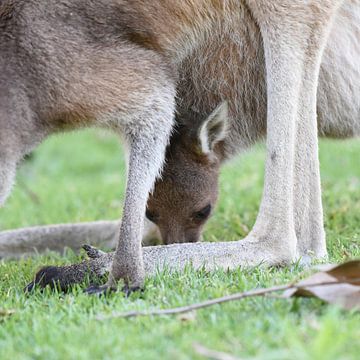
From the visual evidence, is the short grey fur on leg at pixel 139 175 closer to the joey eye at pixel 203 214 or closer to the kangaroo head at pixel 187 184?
the kangaroo head at pixel 187 184

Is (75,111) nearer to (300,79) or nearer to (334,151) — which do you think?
(300,79)

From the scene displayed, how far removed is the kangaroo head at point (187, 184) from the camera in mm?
3945

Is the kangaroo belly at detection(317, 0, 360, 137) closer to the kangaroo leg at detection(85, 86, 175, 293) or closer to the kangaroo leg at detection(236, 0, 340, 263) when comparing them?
the kangaroo leg at detection(236, 0, 340, 263)

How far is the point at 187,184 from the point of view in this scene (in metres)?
4.00

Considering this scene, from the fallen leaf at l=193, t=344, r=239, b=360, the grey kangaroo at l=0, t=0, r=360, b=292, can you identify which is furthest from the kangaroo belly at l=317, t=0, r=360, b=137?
the fallen leaf at l=193, t=344, r=239, b=360

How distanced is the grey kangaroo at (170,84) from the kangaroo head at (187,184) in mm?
82

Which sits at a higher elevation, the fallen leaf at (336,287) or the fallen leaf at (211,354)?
the fallen leaf at (336,287)

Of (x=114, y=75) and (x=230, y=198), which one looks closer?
(x=114, y=75)

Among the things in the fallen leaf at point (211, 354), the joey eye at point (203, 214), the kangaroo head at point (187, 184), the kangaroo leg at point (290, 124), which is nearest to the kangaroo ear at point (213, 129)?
the kangaroo head at point (187, 184)

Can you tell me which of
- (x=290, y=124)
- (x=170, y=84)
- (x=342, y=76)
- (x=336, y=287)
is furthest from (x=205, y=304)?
(x=342, y=76)

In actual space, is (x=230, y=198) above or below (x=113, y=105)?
below

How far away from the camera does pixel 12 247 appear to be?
14.5 ft

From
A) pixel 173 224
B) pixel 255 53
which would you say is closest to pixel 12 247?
pixel 173 224

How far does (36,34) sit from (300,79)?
41.7 inches
